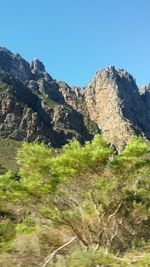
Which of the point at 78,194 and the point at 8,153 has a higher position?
the point at 8,153

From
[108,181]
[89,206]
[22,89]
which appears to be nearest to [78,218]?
[89,206]

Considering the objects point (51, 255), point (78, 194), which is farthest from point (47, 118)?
point (51, 255)

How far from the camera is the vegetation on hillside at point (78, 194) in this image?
1933cm

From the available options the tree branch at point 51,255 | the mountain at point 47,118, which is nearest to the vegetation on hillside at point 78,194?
the tree branch at point 51,255

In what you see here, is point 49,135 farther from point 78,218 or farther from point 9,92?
point 78,218

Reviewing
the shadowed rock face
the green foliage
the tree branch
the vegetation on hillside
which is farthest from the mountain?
the tree branch

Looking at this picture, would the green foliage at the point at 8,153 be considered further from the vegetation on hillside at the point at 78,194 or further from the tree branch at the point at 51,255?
the tree branch at the point at 51,255

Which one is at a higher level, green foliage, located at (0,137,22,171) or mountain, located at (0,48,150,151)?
mountain, located at (0,48,150,151)

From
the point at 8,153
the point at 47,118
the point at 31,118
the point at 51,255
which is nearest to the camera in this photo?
the point at 51,255

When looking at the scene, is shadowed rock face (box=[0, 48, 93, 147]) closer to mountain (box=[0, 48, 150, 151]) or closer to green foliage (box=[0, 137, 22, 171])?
mountain (box=[0, 48, 150, 151])

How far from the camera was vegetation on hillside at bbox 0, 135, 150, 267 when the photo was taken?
63.4 feet

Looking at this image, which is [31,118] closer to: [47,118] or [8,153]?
[47,118]

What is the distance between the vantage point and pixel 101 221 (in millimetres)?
19172

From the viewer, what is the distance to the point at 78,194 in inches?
799
